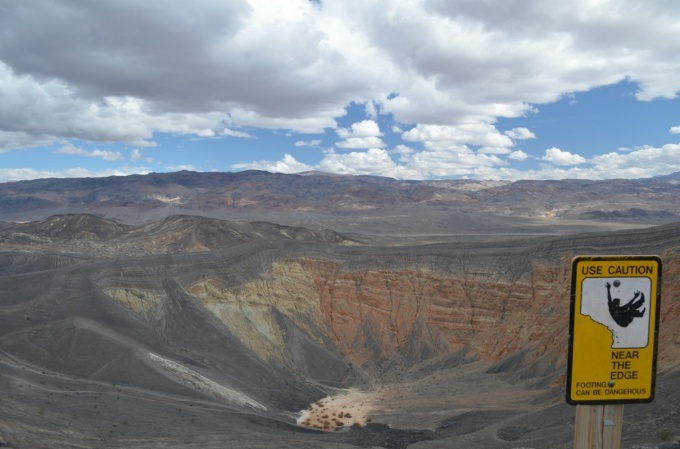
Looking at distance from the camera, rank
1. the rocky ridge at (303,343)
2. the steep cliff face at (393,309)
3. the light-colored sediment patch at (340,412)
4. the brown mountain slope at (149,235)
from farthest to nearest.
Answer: the brown mountain slope at (149,235) → the steep cliff face at (393,309) → the light-colored sediment patch at (340,412) → the rocky ridge at (303,343)

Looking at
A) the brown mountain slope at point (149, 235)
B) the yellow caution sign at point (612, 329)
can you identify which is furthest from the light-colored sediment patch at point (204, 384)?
the brown mountain slope at point (149, 235)

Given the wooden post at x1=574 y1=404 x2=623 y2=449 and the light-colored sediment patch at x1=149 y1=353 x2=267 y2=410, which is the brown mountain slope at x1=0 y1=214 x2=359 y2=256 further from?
the wooden post at x1=574 y1=404 x2=623 y2=449

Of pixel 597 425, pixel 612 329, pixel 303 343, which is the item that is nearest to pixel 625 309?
pixel 612 329

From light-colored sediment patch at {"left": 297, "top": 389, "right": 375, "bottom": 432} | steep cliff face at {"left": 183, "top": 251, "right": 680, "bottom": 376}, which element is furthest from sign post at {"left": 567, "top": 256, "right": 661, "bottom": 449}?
steep cliff face at {"left": 183, "top": 251, "right": 680, "bottom": 376}

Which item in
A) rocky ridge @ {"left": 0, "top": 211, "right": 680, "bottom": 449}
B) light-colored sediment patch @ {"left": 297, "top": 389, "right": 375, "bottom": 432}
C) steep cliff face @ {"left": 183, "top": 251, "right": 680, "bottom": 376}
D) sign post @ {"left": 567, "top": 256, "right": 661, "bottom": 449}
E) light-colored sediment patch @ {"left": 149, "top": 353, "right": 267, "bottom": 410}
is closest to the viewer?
sign post @ {"left": 567, "top": 256, "right": 661, "bottom": 449}

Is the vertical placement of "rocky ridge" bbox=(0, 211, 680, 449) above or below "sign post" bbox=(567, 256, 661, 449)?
below

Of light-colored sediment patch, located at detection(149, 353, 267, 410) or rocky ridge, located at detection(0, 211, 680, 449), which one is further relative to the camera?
light-colored sediment patch, located at detection(149, 353, 267, 410)

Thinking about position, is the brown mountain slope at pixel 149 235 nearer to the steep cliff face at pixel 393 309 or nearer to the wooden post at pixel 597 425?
the steep cliff face at pixel 393 309
